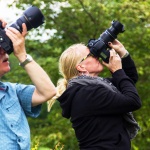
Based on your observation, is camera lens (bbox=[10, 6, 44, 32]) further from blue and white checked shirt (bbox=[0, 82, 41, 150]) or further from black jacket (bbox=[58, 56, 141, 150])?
black jacket (bbox=[58, 56, 141, 150])

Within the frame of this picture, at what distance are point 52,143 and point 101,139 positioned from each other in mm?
5074

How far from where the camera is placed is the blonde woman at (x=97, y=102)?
12.2ft

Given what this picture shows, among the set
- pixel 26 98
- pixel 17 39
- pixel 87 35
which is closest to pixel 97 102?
pixel 26 98

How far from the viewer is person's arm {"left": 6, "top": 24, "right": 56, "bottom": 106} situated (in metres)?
3.16

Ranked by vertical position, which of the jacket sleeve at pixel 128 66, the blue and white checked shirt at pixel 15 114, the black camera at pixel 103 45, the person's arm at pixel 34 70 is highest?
the person's arm at pixel 34 70

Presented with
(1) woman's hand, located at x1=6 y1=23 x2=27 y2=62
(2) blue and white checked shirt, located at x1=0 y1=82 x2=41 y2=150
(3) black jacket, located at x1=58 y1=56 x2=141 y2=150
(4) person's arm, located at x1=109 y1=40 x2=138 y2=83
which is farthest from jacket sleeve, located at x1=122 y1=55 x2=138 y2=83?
(1) woman's hand, located at x1=6 y1=23 x2=27 y2=62

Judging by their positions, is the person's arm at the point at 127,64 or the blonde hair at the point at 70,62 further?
the person's arm at the point at 127,64

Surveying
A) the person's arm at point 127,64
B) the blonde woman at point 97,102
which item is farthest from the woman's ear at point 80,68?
the person's arm at point 127,64

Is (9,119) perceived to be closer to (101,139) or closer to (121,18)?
(101,139)

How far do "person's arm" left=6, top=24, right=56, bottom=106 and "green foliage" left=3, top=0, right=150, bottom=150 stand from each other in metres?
4.76

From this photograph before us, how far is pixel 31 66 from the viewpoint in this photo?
321 centimetres

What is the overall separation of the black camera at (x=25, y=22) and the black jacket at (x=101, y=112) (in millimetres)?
714

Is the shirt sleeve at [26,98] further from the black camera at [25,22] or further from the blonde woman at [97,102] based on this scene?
the blonde woman at [97,102]

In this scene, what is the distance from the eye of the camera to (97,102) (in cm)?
372
